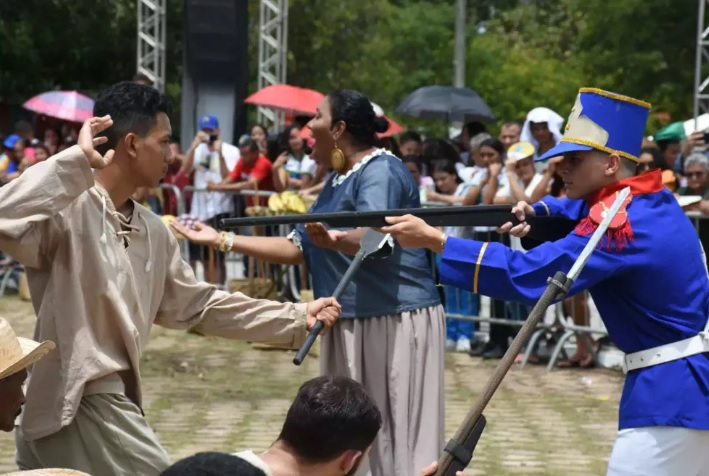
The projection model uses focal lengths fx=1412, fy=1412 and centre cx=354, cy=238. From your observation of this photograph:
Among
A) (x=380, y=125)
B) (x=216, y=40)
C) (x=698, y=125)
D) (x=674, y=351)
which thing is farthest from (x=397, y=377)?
(x=216, y=40)

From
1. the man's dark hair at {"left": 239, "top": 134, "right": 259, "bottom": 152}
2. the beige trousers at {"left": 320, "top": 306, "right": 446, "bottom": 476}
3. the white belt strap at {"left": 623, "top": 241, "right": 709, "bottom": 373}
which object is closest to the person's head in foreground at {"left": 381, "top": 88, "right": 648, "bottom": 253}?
the white belt strap at {"left": 623, "top": 241, "right": 709, "bottom": 373}

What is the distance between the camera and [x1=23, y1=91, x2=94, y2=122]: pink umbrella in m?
20.2

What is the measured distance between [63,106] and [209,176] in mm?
6639

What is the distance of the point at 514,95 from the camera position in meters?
34.1

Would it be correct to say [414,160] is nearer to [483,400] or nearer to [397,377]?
[397,377]

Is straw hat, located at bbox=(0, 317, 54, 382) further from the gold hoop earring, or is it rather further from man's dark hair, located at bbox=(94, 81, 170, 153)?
the gold hoop earring

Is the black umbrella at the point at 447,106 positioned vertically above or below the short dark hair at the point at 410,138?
above

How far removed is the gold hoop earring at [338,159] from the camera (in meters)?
6.17

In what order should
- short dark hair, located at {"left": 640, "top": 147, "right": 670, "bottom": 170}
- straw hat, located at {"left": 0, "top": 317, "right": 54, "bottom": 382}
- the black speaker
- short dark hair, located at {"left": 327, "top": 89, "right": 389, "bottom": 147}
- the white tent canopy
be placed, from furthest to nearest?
1. the black speaker
2. the white tent canopy
3. short dark hair, located at {"left": 640, "top": 147, "right": 670, "bottom": 170}
4. short dark hair, located at {"left": 327, "top": 89, "right": 389, "bottom": 147}
5. straw hat, located at {"left": 0, "top": 317, "right": 54, "bottom": 382}

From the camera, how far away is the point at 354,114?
618cm

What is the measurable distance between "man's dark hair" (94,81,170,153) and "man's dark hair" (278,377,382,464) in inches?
48.8

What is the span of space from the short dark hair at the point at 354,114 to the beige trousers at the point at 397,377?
808 mm

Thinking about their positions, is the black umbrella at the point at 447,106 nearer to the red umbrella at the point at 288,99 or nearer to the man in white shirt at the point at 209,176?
the red umbrella at the point at 288,99

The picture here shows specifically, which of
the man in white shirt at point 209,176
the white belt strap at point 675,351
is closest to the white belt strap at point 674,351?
the white belt strap at point 675,351
